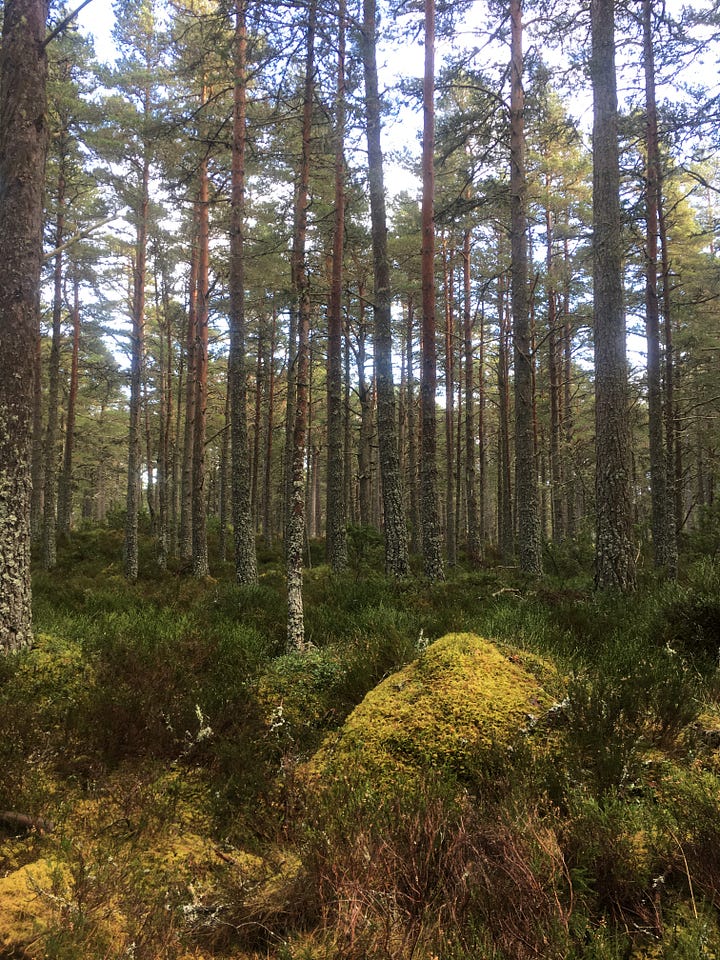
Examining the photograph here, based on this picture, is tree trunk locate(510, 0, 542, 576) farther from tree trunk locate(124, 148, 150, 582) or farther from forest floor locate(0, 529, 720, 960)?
tree trunk locate(124, 148, 150, 582)

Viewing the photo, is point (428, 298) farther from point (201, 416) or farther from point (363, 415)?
point (201, 416)

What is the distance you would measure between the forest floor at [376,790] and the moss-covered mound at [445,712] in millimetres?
18

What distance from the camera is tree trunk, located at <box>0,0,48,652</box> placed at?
527 cm

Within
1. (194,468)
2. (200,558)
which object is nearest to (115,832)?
(200,558)

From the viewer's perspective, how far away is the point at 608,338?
696cm

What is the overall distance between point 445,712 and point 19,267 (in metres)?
6.30

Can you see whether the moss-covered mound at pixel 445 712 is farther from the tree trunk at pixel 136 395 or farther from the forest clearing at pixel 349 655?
the tree trunk at pixel 136 395

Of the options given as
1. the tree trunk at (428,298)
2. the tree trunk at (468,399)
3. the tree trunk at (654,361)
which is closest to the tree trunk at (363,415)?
the tree trunk at (468,399)

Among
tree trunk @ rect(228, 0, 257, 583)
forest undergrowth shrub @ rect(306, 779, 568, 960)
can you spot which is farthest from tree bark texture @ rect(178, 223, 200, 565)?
forest undergrowth shrub @ rect(306, 779, 568, 960)

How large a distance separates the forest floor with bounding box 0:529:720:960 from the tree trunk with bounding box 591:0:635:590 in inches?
37.7

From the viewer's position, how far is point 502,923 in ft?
6.44

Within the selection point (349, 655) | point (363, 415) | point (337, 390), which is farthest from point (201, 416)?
point (349, 655)

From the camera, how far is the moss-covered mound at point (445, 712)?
3252mm

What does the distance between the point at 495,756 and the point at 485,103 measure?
42.1 feet
